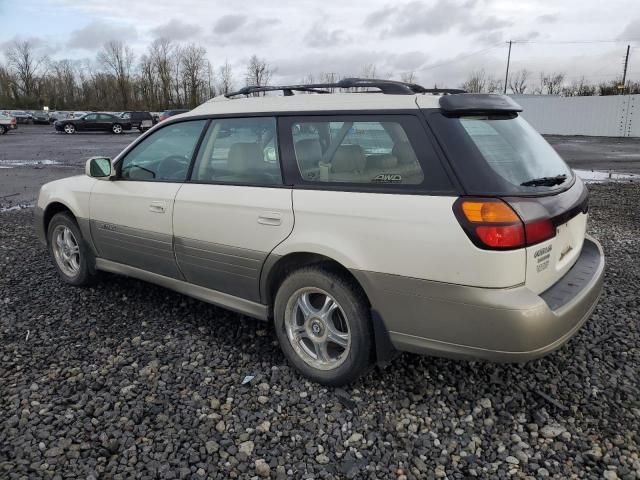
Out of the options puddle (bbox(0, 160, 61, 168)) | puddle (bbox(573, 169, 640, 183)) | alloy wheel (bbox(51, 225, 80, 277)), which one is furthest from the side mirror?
puddle (bbox(0, 160, 61, 168))

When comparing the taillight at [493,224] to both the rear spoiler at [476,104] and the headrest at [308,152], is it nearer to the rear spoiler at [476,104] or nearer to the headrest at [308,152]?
the rear spoiler at [476,104]

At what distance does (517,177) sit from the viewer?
258cm

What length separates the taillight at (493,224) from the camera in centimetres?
233

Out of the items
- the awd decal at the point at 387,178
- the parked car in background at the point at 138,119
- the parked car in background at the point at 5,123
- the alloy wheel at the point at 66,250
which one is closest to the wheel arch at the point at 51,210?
the alloy wheel at the point at 66,250

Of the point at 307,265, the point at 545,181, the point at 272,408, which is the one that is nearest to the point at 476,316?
the point at 545,181

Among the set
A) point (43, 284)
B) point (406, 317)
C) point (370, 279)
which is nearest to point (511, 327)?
point (406, 317)

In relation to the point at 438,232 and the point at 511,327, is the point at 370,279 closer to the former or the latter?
the point at 438,232

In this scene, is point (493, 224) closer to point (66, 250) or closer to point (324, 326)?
point (324, 326)

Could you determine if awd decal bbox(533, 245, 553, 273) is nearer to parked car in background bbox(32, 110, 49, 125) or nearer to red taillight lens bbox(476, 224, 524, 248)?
red taillight lens bbox(476, 224, 524, 248)

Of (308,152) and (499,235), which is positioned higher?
(308,152)

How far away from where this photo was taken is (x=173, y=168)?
3.77m

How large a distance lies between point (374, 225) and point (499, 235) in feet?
2.02

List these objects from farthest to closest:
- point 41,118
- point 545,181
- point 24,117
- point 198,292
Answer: point 24,117, point 41,118, point 198,292, point 545,181

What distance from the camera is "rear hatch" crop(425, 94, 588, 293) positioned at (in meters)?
2.42
